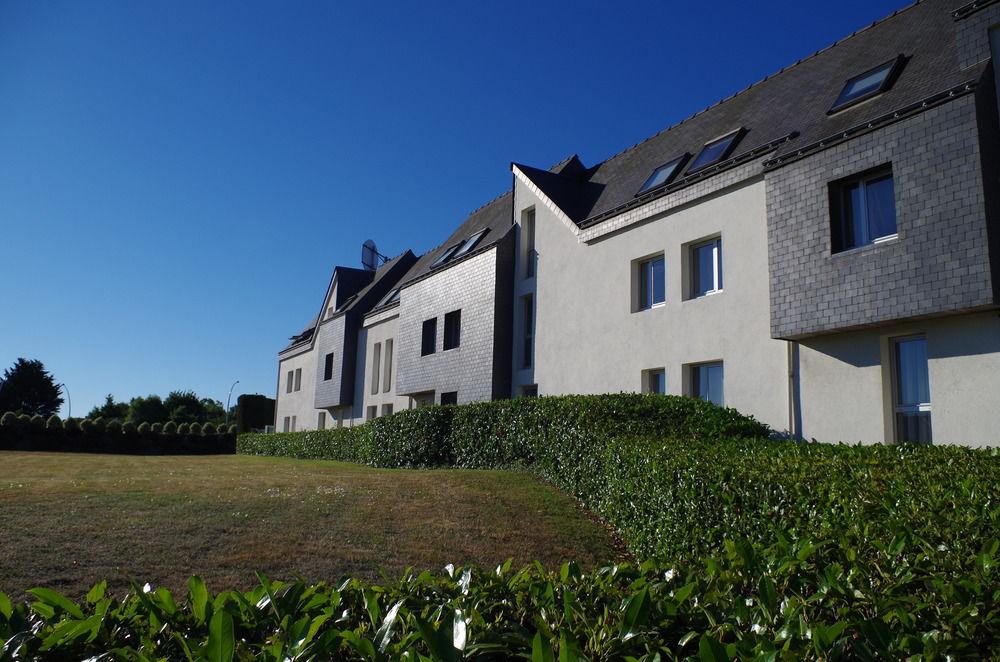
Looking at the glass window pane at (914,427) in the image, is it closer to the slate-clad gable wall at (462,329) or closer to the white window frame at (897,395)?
the white window frame at (897,395)

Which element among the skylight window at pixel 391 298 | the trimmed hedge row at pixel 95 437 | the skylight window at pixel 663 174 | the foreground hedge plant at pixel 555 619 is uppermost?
the skylight window at pixel 663 174

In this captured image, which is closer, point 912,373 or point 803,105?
point 912,373

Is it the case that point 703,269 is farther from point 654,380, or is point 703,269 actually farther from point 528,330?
point 528,330

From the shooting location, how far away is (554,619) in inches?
110

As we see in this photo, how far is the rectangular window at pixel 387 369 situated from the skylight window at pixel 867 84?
1928 cm

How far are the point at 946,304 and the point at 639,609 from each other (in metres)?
9.63

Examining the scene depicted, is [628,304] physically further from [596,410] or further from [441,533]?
[441,533]

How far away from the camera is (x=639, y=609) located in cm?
261

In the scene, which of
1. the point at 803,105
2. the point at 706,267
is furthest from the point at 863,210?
the point at 803,105

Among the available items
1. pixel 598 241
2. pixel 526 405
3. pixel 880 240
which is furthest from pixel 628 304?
pixel 880 240

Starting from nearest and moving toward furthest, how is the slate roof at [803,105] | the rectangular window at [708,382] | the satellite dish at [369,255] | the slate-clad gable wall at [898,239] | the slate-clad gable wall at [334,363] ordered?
the slate-clad gable wall at [898,239]
the slate roof at [803,105]
the rectangular window at [708,382]
the slate-clad gable wall at [334,363]
the satellite dish at [369,255]

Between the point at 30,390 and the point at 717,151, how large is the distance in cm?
7339

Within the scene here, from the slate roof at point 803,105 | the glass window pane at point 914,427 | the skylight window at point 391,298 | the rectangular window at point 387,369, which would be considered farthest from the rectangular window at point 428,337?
the glass window pane at point 914,427

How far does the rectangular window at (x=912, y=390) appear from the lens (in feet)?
36.4
